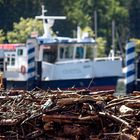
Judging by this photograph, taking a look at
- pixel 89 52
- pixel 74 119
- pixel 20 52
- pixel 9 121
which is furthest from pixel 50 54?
pixel 74 119

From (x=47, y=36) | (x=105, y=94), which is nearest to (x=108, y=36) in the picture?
(x=47, y=36)

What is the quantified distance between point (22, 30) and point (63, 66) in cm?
3623

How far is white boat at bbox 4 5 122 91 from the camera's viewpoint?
108 feet

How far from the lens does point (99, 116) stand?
32.6 ft

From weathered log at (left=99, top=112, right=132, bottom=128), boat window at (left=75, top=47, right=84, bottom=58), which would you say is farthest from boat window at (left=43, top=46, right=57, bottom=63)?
weathered log at (left=99, top=112, right=132, bottom=128)

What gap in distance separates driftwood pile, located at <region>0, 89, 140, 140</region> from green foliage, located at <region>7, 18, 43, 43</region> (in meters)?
53.9

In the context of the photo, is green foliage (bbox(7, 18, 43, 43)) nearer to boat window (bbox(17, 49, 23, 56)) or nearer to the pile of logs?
boat window (bbox(17, 49, 23, 56))

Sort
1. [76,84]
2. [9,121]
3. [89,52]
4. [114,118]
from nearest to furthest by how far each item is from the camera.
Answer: [114,118]
[9,121]
[76,84]
[89,52]

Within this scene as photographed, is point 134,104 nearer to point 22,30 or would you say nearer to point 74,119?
point 74,119

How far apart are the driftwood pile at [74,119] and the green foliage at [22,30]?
53871mm

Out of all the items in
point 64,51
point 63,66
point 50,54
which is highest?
point 64,51

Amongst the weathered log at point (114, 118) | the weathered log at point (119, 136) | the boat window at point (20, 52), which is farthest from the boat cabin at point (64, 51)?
the weathered log at point (119, 136)

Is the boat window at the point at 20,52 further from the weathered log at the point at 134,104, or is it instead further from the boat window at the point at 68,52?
the weathered log at the point at 134,104

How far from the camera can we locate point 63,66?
3334 cm
